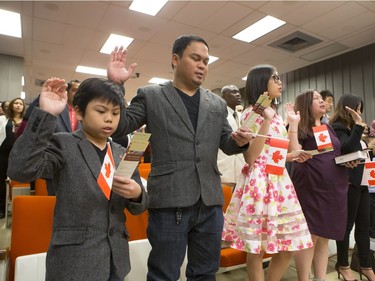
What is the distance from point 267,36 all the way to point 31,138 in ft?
17.7

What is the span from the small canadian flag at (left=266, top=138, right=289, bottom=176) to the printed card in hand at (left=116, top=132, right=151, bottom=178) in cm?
86

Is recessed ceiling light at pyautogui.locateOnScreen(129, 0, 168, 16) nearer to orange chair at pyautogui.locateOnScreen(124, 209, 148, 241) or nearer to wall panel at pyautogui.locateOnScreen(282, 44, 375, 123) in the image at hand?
orange chair at pyautogui.locateOnScreen(124, 209, 148, 241)

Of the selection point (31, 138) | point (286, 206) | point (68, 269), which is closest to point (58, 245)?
point (68, 269)

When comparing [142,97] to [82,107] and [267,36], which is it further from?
[267,36]

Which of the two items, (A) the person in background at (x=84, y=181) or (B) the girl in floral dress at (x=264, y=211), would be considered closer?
(A) the person in background at (x=84, y=181)

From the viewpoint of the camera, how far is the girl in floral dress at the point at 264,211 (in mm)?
1497

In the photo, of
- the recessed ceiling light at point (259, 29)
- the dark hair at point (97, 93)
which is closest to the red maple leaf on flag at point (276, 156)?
the dark hair at point (97, 93)

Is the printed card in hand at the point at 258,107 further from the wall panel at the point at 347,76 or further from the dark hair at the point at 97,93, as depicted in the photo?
the wall panel at the point at 347,76

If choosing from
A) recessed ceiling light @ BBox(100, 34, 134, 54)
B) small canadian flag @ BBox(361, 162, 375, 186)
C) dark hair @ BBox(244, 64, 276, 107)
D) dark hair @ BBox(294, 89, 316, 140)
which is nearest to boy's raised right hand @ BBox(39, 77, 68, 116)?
dark hair @ BBox(244, 64, 276, 107)

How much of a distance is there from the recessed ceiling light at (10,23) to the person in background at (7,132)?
1955 millimetres

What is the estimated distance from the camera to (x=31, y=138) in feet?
2.67

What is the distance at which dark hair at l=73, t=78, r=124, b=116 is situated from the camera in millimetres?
1010

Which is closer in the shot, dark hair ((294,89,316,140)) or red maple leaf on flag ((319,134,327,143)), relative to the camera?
red maple leaf on flag ((319,134,327,143))

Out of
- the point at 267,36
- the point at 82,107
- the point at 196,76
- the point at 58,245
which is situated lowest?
the point at 58,245
